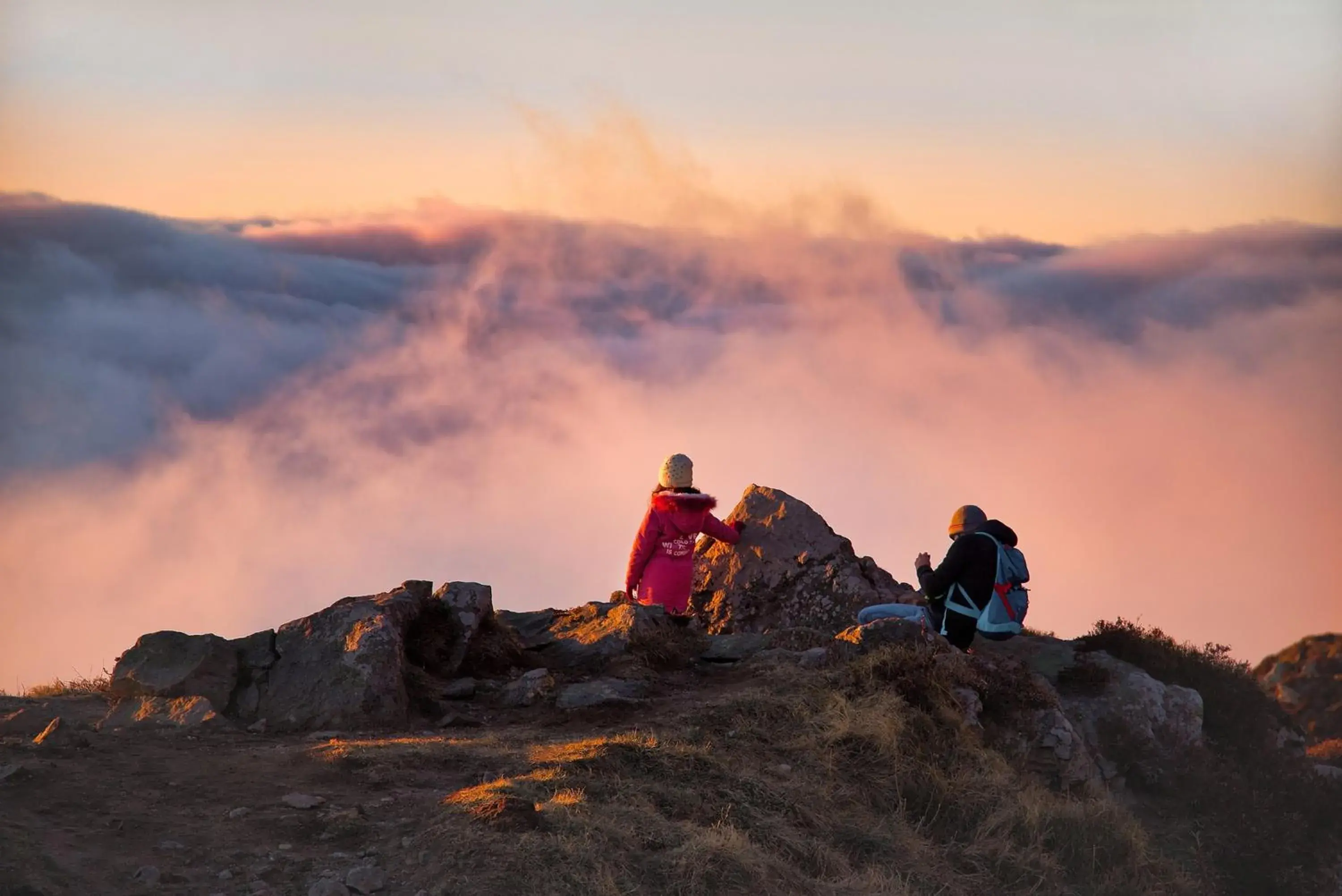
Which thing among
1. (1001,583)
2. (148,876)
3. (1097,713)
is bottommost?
(148,876)

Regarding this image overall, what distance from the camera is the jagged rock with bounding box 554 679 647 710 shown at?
1214cm

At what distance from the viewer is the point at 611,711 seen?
11953 mm

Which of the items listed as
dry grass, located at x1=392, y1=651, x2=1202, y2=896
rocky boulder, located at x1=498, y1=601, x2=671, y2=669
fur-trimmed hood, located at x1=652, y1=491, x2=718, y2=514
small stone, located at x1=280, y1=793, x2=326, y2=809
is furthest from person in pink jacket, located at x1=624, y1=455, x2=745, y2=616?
small stone, located at x1=280, y1=793, x2=326, y2=809

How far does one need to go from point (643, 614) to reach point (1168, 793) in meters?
6.02

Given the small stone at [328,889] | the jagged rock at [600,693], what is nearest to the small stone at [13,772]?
the small stone at [328,889]

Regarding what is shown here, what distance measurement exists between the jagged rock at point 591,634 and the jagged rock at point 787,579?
74.4 inches

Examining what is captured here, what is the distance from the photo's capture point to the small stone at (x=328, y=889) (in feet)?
26.9

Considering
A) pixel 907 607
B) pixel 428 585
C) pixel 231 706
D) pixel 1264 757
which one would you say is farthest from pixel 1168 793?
pixel 231 706

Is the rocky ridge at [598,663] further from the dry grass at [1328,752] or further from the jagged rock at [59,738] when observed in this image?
the dry grass at [1328,752]

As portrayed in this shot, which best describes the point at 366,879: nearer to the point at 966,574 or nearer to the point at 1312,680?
the point at 966,574

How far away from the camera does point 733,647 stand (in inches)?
550

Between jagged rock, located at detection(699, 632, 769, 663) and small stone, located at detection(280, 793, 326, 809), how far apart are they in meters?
5.15

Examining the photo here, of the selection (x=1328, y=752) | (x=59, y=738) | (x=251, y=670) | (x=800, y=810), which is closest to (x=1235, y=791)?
(x=1328, y=752)

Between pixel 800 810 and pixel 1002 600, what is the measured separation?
4.95 m
